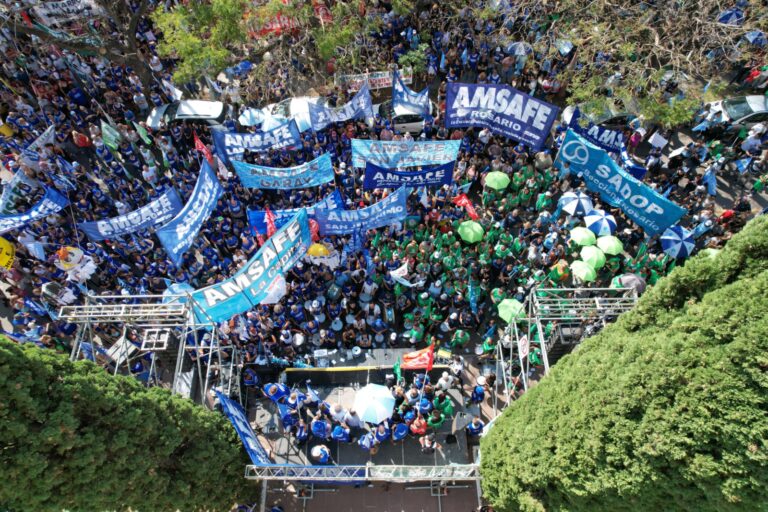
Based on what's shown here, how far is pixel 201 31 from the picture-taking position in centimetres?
2127

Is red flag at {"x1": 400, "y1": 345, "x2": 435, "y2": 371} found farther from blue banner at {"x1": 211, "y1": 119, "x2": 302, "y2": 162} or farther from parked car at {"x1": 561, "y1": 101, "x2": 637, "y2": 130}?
parked car at {"x1": 561, "y1": 101, "x2": 637, "y2": 130}

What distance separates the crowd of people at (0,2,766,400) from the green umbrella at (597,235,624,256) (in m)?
0.73

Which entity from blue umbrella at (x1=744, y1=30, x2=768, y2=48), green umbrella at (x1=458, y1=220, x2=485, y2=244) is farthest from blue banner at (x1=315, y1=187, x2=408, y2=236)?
blue umbrella at (x1=744, y1=30, x2=768, y2=48)

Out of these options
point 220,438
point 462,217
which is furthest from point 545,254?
point 220,438

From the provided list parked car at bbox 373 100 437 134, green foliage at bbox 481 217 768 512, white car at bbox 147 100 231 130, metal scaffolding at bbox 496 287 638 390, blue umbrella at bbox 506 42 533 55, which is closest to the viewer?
green foliage at bbox 481 217 768 512

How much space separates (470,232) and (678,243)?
23.5 ft

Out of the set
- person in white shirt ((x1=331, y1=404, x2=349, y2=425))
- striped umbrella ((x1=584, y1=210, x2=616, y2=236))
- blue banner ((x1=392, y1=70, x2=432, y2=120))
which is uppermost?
blue banner ((x1=392, y1=70, x2=432, y2=120))

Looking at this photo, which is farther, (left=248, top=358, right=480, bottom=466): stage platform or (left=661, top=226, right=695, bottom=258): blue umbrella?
(left=661, top=226, right=695, bottom=258): blue umbrella

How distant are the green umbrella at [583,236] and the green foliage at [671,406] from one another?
740 cm

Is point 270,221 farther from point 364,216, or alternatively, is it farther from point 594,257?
point 594,257

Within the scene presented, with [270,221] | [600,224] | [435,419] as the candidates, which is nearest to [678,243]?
[600,224]

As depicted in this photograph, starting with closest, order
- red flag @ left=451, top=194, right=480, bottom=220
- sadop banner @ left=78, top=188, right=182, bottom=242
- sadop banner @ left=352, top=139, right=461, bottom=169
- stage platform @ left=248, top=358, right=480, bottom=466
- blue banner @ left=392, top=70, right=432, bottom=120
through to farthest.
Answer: stage platform @ left=248, top=358, right=480, bottom=466, sadop banner @ left=78, top=188, right=182, bottom=242, sadop banner @ left=352, top=139, right=461, bottom=169, red flag @ left=451, top=194, right=480, bottom=220, blue banner @ left=392, top=70, right=432, bottom=120

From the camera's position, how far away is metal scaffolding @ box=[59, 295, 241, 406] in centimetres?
1234

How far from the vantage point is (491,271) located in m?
17.1
